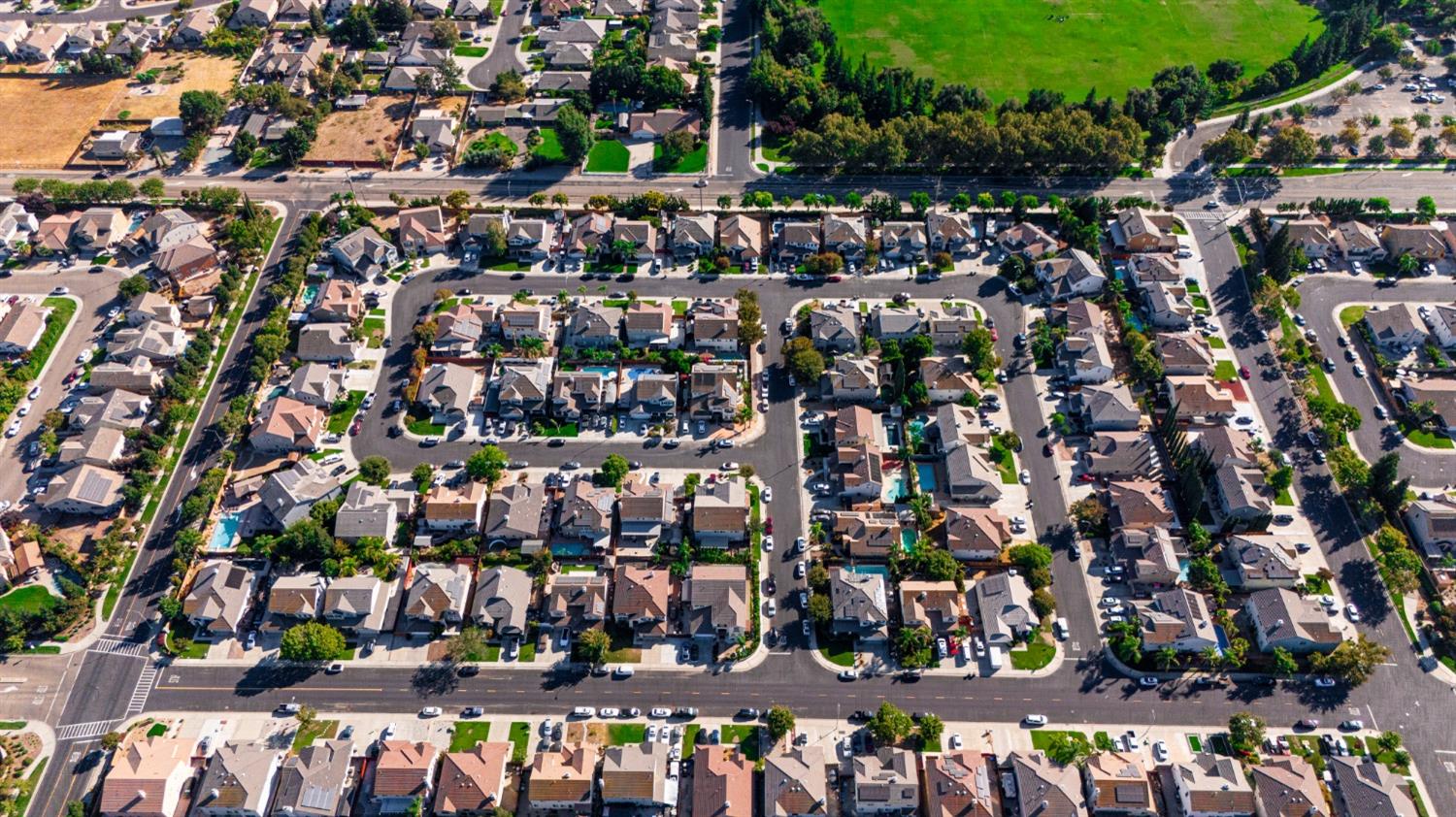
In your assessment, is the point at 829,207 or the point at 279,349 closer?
the point at 279,349

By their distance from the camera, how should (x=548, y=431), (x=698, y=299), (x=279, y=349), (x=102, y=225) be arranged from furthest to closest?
(x=102, y=225) < (x=698, y=299) < (x=279, y=349) < (x=548, y=431)

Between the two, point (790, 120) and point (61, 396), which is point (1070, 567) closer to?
point (790, 120)

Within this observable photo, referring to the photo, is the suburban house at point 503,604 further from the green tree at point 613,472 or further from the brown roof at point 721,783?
the brown roof at point 721,783

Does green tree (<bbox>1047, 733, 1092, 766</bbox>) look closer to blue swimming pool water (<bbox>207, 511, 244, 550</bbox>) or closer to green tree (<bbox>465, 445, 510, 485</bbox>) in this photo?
green tree (<bbox>465, 445, 510, 485</bbox>)

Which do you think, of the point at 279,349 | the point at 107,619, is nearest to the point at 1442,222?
the point at 279,349

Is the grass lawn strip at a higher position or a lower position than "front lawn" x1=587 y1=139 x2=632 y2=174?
lower

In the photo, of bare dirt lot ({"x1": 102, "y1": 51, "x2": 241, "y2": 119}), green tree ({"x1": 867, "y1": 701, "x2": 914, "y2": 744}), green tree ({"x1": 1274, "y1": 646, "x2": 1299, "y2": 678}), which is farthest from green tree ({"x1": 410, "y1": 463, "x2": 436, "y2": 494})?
bare dirt lot ({"x1": 102, "y1": 51, "x2": 241, "y2": 119})

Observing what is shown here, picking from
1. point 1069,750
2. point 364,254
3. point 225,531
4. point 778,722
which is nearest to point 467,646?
point 778,722

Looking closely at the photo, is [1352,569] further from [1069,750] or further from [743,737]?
[743,737]
